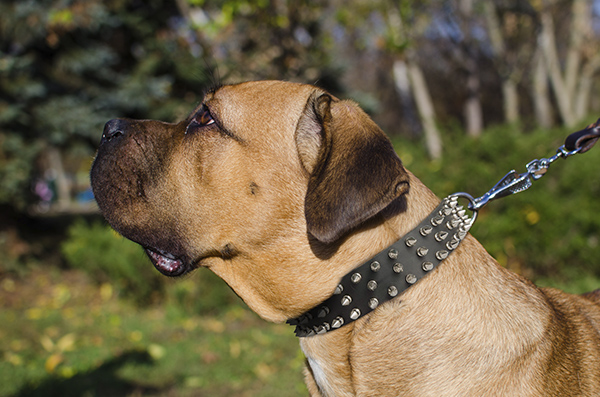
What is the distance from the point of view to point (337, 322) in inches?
85.2

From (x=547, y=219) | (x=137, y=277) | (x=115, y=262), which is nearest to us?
(x=547, y=219)

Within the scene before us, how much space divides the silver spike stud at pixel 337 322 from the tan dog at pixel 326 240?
0.05 metres

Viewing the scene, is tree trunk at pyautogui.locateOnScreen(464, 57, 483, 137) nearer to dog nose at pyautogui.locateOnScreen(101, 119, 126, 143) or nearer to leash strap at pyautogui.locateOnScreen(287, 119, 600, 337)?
leash strap at pyautogui.locateOnScreen(287, 119, 600, 337)

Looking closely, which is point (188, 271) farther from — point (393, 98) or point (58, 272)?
point (393, 98)

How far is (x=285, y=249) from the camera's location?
2.32 m

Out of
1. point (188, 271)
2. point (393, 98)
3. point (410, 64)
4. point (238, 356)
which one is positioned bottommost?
point (393, 98)

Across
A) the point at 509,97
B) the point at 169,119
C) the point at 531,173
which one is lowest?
the point at 509,97

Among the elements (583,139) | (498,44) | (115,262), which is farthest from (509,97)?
(583,139)

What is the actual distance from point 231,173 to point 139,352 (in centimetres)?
486

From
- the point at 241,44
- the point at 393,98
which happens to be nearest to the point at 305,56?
the point at 241,44

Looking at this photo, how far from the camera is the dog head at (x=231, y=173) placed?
2312 millimetres

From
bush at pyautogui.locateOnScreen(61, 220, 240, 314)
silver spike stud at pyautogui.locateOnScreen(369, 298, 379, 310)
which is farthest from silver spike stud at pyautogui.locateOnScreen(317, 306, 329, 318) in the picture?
bush at pyautogui.locateOnScreen(61, 220, 240, 314)

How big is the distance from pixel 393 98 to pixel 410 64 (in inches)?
819

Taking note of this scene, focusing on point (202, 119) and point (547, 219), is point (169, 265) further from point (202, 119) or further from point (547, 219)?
point (547, 219)
